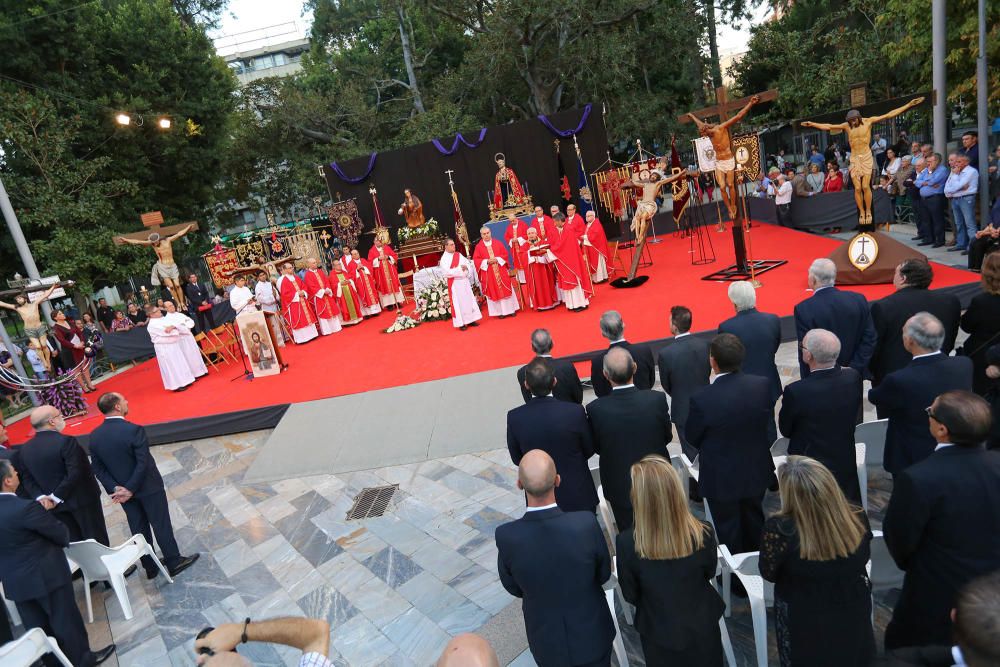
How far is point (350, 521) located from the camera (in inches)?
233

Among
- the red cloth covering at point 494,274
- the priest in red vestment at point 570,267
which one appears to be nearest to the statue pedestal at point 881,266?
the priest in red vestment at point 570,267

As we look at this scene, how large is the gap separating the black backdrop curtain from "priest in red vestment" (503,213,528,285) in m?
6.52

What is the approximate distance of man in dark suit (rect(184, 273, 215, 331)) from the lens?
13508mm

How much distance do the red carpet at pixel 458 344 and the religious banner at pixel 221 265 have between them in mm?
4376

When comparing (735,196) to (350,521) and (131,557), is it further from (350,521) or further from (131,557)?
(131,557)

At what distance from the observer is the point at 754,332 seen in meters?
4.55

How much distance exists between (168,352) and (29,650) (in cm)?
820

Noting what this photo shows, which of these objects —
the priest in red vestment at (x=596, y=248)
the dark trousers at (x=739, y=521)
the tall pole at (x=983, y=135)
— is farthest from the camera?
the priest in red vestment at (x=596, y=248)

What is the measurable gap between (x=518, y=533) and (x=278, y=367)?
9.16m

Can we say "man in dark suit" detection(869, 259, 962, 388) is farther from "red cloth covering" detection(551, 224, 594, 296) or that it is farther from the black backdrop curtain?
the black backdrop curtain

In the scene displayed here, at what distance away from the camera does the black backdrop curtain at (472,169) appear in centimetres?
1773

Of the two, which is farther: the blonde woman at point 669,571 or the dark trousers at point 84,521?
the dark trousers at point 84,521

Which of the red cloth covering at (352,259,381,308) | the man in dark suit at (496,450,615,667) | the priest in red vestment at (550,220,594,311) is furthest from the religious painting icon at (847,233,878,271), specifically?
the red cloth covering at (352,259,381,308)

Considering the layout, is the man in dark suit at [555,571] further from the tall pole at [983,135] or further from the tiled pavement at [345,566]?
the tall pole at [983,135]
